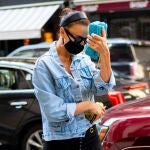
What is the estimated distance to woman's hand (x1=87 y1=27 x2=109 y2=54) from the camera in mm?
3574

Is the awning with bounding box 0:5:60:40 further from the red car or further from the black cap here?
the black cap

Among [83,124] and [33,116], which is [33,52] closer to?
[33,116]

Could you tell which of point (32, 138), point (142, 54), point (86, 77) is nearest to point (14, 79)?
point (32, 138)

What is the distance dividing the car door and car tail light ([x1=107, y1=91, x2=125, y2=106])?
1.05 meters

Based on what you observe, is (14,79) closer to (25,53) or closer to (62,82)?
(62,82)

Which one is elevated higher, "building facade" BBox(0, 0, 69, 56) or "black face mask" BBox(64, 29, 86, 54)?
"black face mask" BBox(64, 29, 86, 54)

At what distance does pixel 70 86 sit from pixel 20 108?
416 centimetres

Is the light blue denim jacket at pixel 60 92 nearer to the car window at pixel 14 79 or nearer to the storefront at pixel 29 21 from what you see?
the car window at pixel 14 79

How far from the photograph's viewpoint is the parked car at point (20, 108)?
7613 millimetres

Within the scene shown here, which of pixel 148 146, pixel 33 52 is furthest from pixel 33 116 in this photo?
pixel 33 52

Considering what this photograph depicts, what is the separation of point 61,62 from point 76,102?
0.28 metres

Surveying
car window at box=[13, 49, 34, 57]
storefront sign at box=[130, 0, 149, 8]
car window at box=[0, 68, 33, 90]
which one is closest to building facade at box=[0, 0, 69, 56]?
storefront sign at box=[130, 0, 149, 8]

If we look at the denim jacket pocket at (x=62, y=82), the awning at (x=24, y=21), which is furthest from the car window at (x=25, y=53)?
the denim jacket pocket at (x=62, y=82)

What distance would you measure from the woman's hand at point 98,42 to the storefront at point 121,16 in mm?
14991
